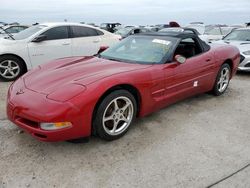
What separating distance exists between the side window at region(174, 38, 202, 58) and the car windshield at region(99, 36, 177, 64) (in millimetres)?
288

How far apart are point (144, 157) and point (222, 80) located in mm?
2908

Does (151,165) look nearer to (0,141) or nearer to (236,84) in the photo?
(0,141)

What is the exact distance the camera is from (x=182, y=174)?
264 centimetres

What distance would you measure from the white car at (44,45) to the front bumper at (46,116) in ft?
11.5

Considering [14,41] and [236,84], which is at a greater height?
[14,41]

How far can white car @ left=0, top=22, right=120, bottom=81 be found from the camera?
19.9 ft

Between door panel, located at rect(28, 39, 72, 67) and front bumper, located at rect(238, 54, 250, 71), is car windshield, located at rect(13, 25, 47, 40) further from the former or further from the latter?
front bumper, located at rect(238, 54, 250, 71)

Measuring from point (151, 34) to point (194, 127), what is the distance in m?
1.75

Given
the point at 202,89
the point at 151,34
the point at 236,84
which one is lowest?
the point at 236,84

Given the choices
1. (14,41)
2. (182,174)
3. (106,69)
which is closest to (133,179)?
(182,174)

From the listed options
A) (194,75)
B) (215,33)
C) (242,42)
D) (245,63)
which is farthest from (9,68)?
(215,33)

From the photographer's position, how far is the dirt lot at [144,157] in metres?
2.54

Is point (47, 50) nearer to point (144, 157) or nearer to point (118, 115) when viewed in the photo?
point (118, 115)

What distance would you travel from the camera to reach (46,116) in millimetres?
2664
